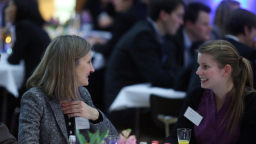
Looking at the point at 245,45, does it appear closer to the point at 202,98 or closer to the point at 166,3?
the point at 202,98

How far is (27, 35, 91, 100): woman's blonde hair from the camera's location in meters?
2.00

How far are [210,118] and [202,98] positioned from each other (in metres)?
0.14

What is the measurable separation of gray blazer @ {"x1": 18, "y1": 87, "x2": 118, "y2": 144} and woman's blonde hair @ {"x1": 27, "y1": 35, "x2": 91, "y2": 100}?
5 centimetres

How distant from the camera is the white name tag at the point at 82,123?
85.3 inches

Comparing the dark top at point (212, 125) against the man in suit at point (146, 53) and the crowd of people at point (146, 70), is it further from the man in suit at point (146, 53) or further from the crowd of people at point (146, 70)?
the man in suit at point (146, 53)

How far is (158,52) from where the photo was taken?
4047 mm

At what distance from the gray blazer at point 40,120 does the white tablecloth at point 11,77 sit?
2241 millimetres

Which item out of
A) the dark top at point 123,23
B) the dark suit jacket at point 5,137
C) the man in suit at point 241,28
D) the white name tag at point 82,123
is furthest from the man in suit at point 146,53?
the dark suit jacket at point 5,137

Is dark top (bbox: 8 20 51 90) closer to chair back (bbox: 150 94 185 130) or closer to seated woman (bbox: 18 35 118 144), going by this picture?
chair back (bbox: 150 94 185 130)

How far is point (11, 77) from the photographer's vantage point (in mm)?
4215

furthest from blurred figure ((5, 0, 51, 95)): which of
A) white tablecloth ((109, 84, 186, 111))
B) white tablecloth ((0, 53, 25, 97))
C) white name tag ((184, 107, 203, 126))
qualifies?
white name tag ((184, 107, 203, 126))

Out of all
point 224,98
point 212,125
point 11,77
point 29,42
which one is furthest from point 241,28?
point 11,77

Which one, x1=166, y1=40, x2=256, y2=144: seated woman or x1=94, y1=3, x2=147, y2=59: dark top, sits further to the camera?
x1=94, y1=3, x2=147, y2=59: dark top

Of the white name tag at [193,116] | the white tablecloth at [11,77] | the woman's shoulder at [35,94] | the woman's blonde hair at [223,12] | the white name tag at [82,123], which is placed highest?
the woman's blonde hair at [223,12]
